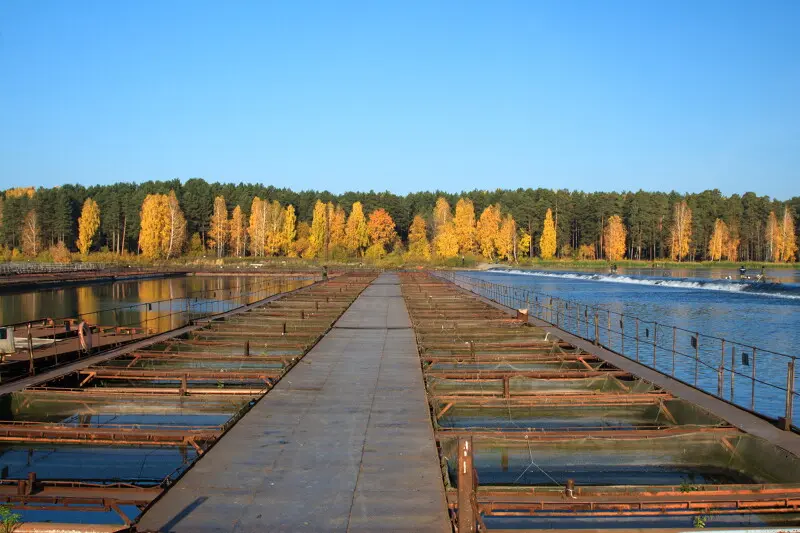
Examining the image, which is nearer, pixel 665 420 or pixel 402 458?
pixel 402 458

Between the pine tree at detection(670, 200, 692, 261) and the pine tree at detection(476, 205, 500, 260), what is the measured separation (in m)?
30.5

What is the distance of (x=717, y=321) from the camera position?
35844 millimetres

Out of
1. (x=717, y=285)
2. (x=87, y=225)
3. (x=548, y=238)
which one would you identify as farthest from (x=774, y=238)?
(x=87, y=225)

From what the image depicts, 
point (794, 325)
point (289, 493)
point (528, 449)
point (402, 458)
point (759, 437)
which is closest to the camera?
point (289, 493)

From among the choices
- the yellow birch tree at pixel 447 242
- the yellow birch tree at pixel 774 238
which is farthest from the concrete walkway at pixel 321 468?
the yellow birch tree at pixel 774 238

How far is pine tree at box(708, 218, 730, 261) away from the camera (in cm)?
11651

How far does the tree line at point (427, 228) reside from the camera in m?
113

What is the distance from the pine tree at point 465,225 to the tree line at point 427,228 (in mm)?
185

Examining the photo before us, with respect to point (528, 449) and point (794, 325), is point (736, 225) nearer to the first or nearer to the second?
point (794, 325)

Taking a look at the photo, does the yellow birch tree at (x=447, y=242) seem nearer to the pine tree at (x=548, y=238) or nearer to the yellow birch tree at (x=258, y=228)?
the pine tree at (x=548, y=238)

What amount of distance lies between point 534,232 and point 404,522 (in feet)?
410

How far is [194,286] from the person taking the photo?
68.1 m

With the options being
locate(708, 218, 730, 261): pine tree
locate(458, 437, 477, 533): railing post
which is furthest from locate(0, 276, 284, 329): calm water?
locate(708, 218, 730, 261): pine tree

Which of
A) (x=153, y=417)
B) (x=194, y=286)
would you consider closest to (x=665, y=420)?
(x=153, y=417)
